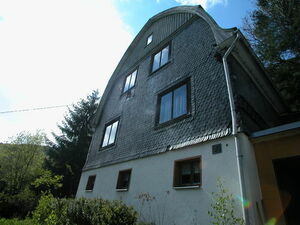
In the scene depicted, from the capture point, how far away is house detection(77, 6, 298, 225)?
14.1 ft

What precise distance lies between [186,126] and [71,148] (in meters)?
15.3

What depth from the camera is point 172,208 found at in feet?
16.0

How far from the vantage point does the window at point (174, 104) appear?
6582mm

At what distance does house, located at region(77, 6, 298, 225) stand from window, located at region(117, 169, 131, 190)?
0.06 meters

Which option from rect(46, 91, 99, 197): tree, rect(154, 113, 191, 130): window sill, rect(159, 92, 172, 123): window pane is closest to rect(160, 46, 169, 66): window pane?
rect(159, 92, 172, 123): window pane

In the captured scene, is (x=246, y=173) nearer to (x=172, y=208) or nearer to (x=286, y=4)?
(x=172, y=208)

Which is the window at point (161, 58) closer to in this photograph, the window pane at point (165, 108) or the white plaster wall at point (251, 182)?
the window pane at point (165, 108)

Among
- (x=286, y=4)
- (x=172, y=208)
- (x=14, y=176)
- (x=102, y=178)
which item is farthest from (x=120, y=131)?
(x=14, y=176)

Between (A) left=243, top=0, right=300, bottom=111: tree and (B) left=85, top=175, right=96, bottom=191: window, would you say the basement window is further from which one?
(A) left=243, top=0, right=300, bottom=111: tree

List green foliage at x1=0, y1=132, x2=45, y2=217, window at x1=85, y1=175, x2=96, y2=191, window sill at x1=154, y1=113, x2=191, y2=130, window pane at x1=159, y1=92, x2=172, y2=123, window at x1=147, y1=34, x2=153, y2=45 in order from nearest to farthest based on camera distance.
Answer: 1. window sill at x1=154, y1=113, x2=191, y2=130
2. window pane at x1=159, y1=92, x2=172, y2=123
3. window at x1=85, y1=175, x2=96, y2=191
4. window at x1=147, y1=34, x2=153, y2=45
5. green foliage at x1=0, y1=132, x2=45, y2=217

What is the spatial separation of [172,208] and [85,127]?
662 inches

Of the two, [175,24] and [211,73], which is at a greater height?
[175,24]

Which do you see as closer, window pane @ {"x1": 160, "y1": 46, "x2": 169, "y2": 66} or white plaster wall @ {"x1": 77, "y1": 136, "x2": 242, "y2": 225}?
white plaster wall @ {"x1": 77, "y1": 136, "x2": 242, "y2": 225}

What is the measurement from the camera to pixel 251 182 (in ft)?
12.9
